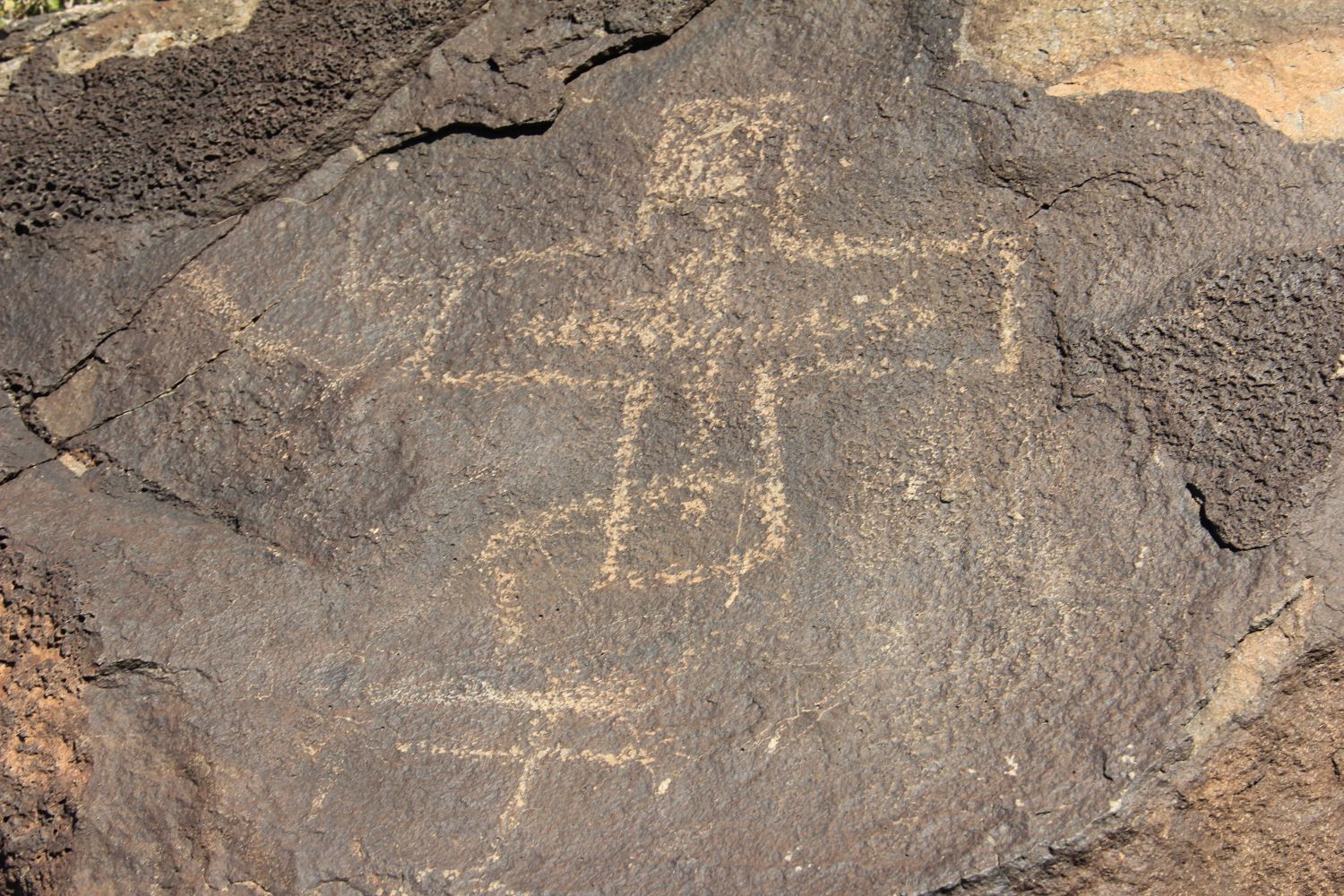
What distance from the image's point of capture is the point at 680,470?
1917 mm

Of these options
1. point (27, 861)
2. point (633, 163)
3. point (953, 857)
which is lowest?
point (27, 861)

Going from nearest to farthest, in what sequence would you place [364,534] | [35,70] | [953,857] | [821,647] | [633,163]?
[953,857]
[821,647]
[364,534]
[633,163]
[35,70]

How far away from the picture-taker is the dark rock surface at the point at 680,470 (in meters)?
1.73

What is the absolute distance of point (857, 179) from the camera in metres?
2.00

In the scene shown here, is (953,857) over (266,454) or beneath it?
beneath

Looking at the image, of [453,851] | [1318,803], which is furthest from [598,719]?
[1318,803]

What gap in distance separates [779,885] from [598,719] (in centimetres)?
35

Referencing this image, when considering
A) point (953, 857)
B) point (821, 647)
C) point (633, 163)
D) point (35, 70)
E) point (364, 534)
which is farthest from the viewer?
point (35, 70)

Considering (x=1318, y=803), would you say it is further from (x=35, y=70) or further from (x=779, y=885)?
(x=35, y=70)

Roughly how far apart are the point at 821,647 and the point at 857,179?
2.60 ft

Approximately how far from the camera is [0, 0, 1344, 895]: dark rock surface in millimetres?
1727

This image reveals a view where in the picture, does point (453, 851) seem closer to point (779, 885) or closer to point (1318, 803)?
point (779, 885)

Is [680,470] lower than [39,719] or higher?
higher

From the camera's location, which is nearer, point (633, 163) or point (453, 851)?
point (453, 851)
